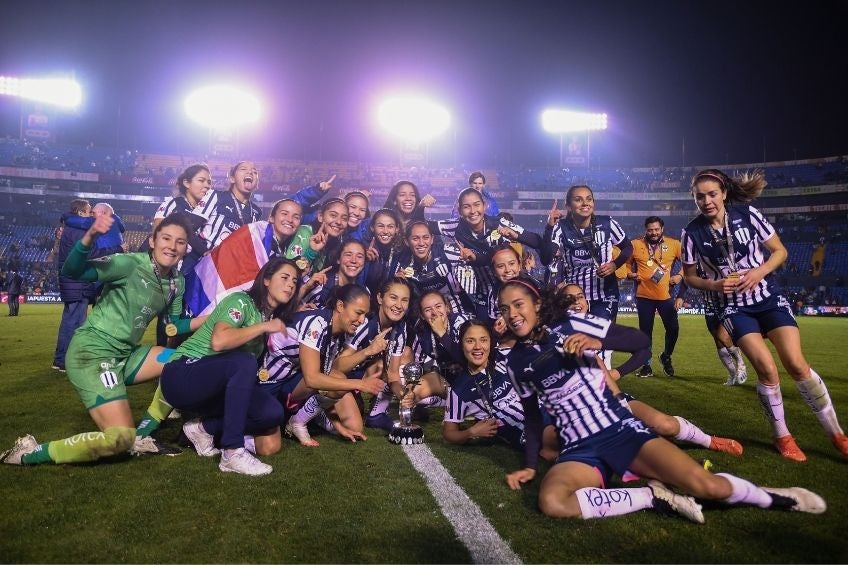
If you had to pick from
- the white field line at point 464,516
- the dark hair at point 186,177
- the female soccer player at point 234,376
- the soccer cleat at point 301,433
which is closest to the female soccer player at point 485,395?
the white field line at point 464,516

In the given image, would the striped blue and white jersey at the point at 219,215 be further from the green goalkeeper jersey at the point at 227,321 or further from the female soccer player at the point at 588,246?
the female soccer player at the point at 588,246

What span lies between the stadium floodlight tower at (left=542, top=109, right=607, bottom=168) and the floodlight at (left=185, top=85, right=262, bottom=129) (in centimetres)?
2428

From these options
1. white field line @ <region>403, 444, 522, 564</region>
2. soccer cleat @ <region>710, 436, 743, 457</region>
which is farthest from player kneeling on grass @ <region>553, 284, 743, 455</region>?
white field line @ <region>403, 444, 522, 564</region>

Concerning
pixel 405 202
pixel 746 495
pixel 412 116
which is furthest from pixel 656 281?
pixel 412 116

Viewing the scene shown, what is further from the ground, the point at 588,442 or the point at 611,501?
the point at 588,442

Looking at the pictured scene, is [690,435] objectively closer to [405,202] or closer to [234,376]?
[234,376]

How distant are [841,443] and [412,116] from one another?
141 feet

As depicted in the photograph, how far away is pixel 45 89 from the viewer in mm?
43750

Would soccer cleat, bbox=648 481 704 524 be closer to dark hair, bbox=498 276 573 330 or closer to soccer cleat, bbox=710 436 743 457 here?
dark hair, bbox=498 276 573 330

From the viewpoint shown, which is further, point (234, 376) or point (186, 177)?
point (186, 177)

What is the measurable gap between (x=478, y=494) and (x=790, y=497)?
1717mm

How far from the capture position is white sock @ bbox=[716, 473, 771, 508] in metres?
2.91

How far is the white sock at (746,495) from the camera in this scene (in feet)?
9.56

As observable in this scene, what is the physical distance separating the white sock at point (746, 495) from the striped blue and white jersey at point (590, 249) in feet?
10.7
